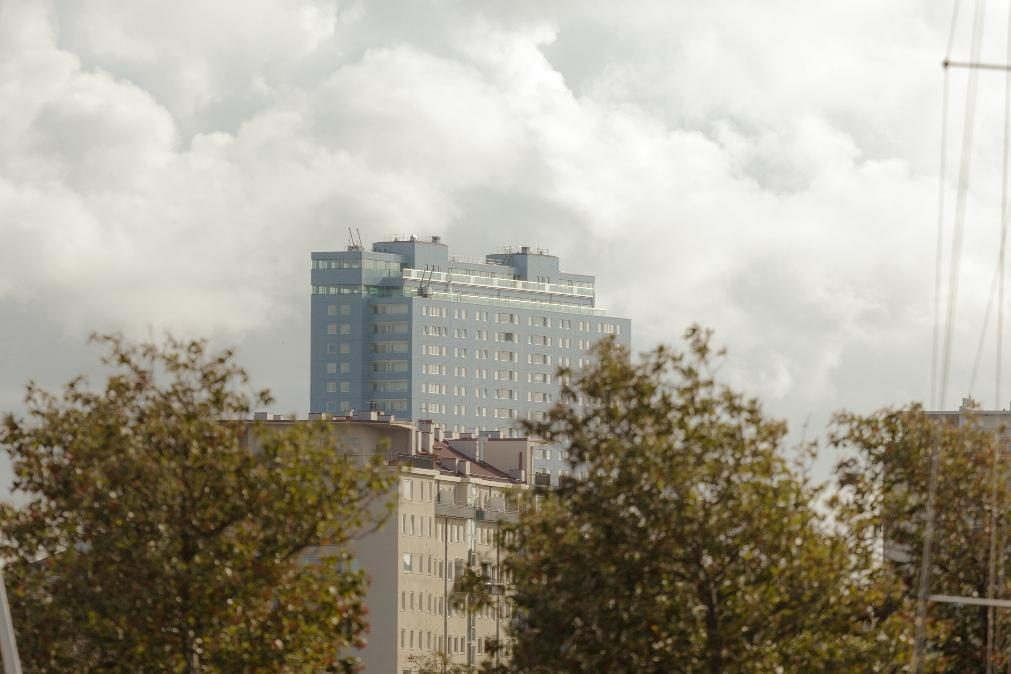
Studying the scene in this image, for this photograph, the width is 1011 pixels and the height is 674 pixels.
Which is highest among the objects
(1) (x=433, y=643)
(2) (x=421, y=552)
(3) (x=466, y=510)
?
(3) (x=466, y=510)

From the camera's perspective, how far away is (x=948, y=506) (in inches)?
2078

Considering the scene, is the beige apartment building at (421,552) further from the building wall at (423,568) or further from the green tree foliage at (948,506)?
the green tree foliage at (948,506)

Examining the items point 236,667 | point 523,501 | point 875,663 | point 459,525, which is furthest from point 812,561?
point 459,525

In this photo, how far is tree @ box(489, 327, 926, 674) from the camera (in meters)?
45.6

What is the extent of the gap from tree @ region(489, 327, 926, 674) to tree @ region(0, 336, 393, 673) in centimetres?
354

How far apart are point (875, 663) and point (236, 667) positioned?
11.1m

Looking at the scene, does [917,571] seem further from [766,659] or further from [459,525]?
[459,525]

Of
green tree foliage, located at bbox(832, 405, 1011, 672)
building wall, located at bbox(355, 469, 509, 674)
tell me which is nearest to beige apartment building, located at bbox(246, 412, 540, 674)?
building wall, located at bbox(355, 469, 509, 674)

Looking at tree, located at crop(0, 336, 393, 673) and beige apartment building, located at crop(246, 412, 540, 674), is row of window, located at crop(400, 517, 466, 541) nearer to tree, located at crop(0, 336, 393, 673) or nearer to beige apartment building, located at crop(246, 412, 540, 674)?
beige apartment building, located at crop(246, 412, 540, 674)

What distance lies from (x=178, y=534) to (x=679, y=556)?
8.85 m

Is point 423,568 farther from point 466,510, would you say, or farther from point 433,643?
point 466,510

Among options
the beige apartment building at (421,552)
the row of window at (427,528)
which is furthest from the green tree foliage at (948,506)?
the row of window at (427,528)

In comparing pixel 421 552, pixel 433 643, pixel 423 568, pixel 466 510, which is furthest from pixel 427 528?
pixel 433 643

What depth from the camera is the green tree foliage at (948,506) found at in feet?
170
